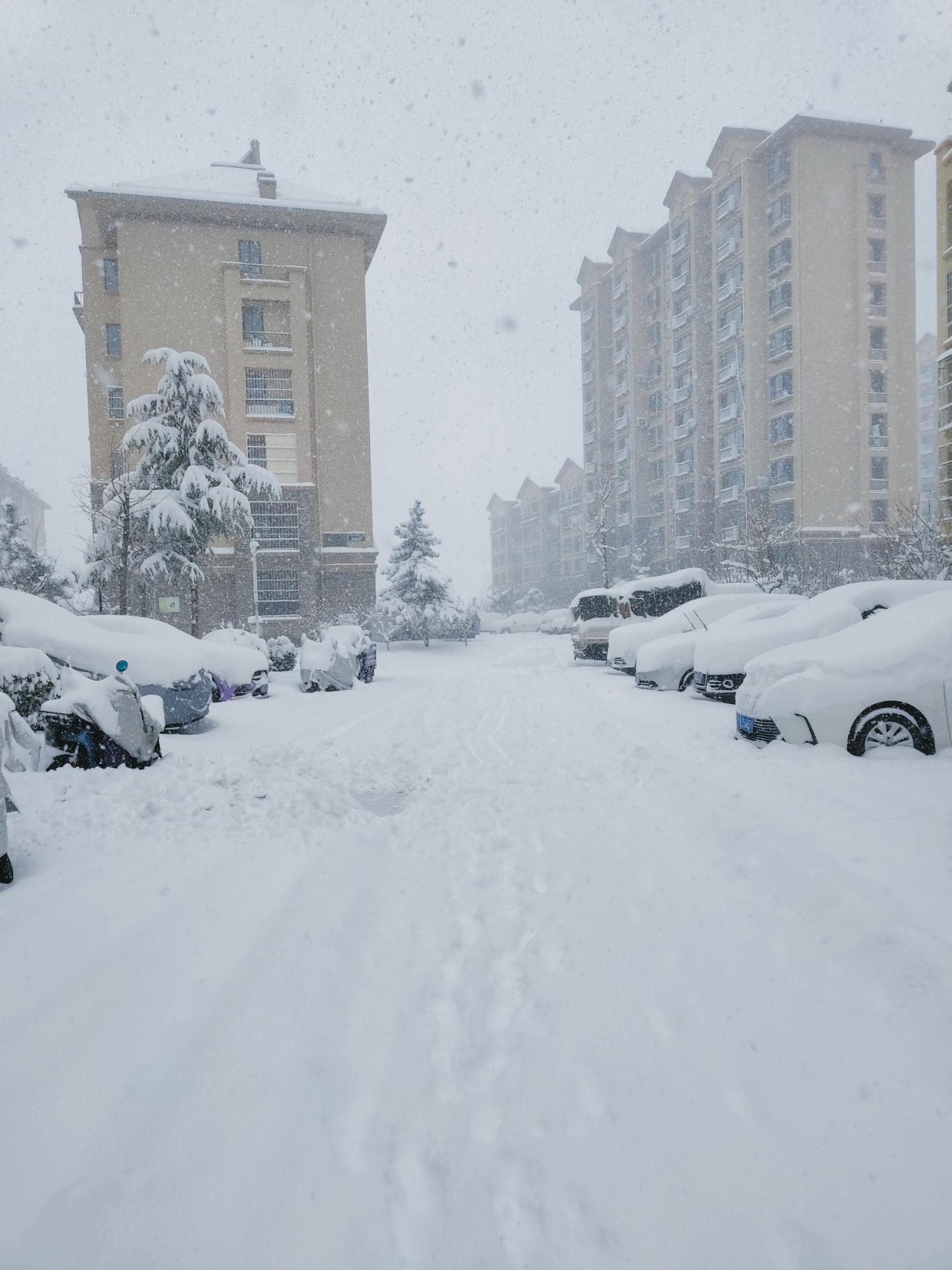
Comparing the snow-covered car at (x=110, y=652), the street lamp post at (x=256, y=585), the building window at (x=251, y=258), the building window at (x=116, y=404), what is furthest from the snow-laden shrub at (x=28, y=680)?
the building window at (x=251, y=258)

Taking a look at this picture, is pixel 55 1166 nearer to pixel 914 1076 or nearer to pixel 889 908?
pixel 914 1076

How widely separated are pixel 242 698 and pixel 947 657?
11461mm

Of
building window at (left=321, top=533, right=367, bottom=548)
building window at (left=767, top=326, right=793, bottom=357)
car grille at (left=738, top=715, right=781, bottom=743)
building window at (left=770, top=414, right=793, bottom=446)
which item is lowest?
car grille at (left=738, top=715, right=781, bottom=743)

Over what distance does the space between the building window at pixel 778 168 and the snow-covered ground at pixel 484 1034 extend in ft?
156

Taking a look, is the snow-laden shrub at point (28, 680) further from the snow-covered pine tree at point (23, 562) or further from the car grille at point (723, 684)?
the snow-covered pine tree at point (23, 562)

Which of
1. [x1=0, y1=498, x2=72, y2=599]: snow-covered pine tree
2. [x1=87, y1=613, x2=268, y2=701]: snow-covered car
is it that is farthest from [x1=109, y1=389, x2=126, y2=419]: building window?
[x1=87, y1=613, x2=268, y2=701]: snow-covered car

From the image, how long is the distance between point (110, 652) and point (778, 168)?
48.8m

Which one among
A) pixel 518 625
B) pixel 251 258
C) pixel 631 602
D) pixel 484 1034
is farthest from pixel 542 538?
pixel 484 1034

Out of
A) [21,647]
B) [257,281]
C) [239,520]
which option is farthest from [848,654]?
[257,281]

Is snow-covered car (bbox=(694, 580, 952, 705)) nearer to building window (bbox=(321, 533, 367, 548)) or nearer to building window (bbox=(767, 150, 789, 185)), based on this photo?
building window (bbox=(321, 533, 367, 548))

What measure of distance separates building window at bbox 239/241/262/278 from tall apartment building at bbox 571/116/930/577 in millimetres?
22125

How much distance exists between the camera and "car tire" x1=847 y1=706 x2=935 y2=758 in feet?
21.1

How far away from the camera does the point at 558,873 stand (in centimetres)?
436

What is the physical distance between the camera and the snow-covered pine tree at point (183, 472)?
20.6 m
